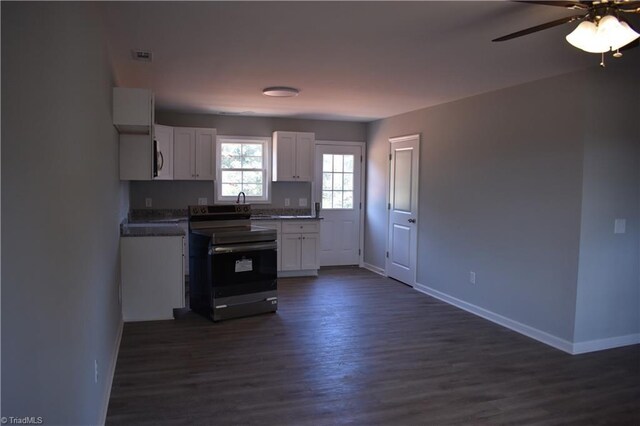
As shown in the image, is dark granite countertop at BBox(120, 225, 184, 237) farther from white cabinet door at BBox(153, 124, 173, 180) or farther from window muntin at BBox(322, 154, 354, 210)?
window muntin at BBox(322, 154, 354, 210)

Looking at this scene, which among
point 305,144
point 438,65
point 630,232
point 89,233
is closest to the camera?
point 89,233

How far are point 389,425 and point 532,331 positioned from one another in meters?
2.17

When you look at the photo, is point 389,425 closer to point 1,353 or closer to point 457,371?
point 457,371

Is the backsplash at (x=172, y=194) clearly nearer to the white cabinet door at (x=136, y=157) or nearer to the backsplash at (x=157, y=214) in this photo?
the backsplash at (x=157, y=214)

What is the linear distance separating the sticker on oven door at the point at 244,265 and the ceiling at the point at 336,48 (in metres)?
1.75

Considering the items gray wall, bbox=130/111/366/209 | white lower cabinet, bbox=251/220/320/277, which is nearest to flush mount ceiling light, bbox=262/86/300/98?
gray wall, bbox=130/111/366/209

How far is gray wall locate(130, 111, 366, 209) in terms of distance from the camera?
642 centimetres

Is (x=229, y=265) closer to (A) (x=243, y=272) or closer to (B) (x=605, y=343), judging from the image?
(A) (x=243, y=272)

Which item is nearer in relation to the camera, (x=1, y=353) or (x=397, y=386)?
(x=1, y=353)

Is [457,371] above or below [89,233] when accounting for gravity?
below

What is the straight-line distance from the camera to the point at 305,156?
679cm

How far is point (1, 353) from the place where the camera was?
4.74 ft

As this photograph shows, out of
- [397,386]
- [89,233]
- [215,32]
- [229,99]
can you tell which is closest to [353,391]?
[397,386]

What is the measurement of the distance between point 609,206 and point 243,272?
3.37m
